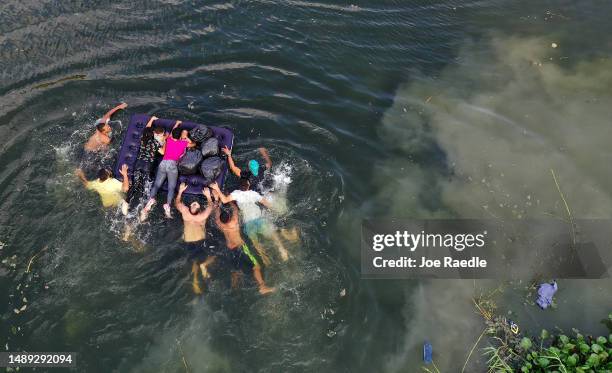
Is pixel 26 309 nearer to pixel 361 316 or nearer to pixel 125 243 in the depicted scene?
pixel 125 243

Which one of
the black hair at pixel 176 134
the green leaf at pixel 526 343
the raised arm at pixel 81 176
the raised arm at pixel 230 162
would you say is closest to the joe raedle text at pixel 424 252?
the green leaf at pixel 526 343

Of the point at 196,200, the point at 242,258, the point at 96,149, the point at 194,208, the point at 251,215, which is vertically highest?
the point at 194,208

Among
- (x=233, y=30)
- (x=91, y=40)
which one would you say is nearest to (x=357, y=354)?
(x=233, y=30)

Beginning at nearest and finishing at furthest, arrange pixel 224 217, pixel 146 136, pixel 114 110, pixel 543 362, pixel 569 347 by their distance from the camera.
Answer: pixel 543 362 < pixel 569 347 < pixel 224 217 < pixel 146 136 < pixel 114 110

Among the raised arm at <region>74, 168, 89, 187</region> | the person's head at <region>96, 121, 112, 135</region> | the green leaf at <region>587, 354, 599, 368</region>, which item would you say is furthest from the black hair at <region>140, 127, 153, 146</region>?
the green leaf at <region>587, 354, 599, 368</region>

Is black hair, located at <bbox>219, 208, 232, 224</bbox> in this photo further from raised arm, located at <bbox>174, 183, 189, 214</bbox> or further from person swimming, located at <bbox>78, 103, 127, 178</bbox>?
person swimming, located at <bbox>78, 103, 127, 178</bbox>

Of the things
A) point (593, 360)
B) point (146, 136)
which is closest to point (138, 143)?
point (146, 136)

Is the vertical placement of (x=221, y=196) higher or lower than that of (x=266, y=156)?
lower

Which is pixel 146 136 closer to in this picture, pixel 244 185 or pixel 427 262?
pixel 244 185
